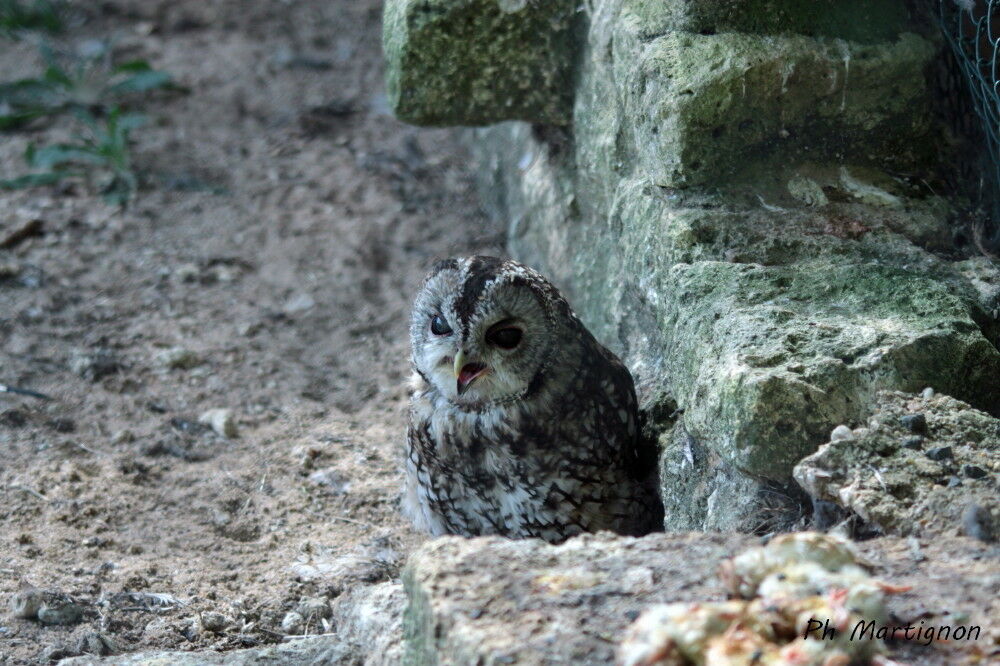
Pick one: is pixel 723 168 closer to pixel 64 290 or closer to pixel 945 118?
pixel 945 118

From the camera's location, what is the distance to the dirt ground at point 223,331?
3520 millimetres

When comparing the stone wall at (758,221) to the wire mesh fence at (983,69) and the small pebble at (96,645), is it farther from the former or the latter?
the small pebble at (96,645)

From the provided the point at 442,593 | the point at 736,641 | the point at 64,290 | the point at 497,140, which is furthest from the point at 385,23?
the point at 736,641

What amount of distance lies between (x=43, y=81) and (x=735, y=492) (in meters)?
5.15

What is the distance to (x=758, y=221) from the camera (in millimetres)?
3219

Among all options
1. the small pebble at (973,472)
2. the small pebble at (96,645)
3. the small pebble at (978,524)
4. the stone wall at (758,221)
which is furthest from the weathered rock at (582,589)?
the small pebble at (96,645)

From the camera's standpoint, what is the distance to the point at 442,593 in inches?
83.0

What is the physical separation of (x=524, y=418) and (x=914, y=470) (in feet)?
4.08

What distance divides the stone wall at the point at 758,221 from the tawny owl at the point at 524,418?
0.67ft

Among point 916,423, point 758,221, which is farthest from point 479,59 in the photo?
point 916,423

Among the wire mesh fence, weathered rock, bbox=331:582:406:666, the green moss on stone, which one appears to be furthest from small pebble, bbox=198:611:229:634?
the wire mesh fence

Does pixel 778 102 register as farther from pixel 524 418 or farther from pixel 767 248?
pixel 524 418

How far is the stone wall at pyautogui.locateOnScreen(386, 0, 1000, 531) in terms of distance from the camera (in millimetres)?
2656

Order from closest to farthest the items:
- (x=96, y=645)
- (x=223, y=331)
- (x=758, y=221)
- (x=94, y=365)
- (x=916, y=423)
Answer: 1. (x=916, y=423)
2. (x=96, y=645)
3. (x=758, y=221)
4. (x=94, y=365)
5. (x=223, y=331)
